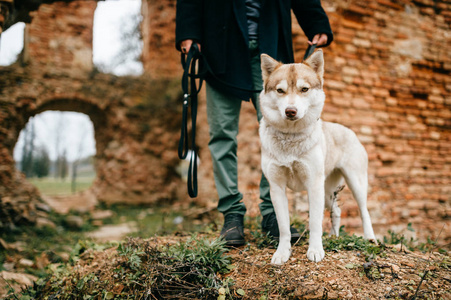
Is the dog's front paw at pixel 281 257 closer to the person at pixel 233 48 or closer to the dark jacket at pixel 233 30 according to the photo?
the person at pixel 233 48

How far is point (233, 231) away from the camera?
2266 mm

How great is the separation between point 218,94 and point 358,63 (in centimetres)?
307

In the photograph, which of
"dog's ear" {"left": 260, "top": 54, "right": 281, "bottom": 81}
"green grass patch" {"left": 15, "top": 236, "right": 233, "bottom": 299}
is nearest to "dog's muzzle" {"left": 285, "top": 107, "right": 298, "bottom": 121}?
"dog's ear" {"left": 260, "top": 54, "right": 281, "bottom": 81}

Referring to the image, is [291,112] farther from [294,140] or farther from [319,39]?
[319,39]

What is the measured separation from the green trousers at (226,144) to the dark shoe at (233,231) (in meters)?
0.05

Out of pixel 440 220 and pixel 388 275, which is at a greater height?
pixel 388 275

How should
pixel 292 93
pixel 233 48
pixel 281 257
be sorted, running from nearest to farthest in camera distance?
pixel 292 93
pixel 281 257
pixel 233 48

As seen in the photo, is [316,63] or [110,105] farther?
[110,105]

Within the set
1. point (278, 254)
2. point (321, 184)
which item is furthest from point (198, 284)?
point (321, 184)

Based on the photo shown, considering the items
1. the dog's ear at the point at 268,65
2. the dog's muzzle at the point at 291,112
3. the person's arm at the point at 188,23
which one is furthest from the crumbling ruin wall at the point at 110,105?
the dog's muzzle at the point at 291,112

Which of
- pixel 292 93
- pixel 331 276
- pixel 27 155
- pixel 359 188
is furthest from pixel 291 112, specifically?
pixel 27 155

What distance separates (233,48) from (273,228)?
5.05 feet

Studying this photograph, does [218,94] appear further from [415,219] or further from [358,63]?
[415,219]

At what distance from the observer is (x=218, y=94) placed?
2.41 metres
